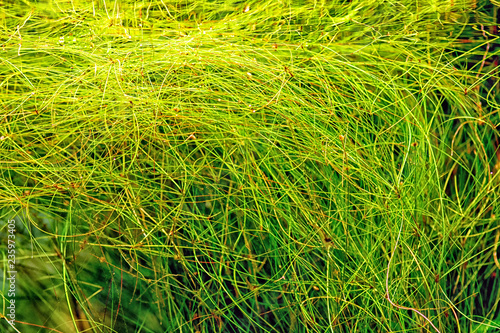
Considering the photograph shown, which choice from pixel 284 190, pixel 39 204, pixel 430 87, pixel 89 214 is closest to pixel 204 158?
pixel 284 190

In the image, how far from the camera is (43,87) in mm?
995

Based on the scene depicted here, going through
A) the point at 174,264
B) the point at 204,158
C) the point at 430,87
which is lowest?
the point at 174,264

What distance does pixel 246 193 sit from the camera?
3.16ft

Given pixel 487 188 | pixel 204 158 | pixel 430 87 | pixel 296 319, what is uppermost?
pixel 430 87

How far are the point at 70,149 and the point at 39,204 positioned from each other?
160 mm

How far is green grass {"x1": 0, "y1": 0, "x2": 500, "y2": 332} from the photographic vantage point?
94cm

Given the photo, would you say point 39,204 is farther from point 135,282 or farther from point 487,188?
point 487,188

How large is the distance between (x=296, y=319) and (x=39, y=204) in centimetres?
72

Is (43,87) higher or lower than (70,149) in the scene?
higher

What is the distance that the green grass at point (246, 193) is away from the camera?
3.07 feet

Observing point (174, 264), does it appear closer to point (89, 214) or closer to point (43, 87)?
point (89, 214)

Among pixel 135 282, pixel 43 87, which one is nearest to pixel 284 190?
pixel 135 282

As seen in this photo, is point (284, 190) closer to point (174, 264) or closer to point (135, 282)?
point (174, 264)

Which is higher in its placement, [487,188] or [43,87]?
[43,87]
